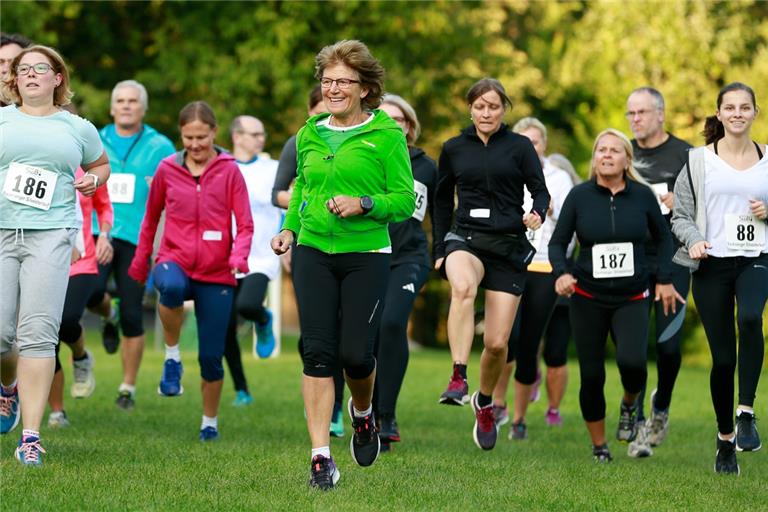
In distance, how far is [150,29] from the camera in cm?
3177

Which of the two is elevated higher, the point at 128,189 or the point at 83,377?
the point at 128,189

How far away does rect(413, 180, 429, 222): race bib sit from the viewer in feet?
34.1

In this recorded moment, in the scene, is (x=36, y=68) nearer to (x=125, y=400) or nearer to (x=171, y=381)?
(x=171, y=381)

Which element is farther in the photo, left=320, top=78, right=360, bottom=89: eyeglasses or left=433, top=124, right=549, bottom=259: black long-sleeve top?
left=433, top=124, right=549, bottom=259: black long-sleeve top

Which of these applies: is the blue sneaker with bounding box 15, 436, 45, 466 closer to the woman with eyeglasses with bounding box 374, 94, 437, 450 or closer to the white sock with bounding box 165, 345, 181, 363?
the white sock with bounding box 165, 345, 181, 363

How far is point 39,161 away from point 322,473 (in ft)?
8.35

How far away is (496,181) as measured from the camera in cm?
976

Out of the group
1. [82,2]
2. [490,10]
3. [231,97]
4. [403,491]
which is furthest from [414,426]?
[490,10]

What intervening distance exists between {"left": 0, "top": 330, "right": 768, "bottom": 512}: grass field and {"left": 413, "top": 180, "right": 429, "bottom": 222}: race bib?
1.77 metres

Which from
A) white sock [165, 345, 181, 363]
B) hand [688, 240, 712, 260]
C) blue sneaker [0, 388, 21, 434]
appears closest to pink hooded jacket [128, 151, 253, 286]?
white sock [165, 345, 181, 363]

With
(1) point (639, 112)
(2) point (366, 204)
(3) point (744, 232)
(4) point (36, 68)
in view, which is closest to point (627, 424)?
(3) point (744, 232)

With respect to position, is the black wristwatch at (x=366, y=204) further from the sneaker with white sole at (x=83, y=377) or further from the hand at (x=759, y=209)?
the sneaker with white sole at (x=83, y=377)

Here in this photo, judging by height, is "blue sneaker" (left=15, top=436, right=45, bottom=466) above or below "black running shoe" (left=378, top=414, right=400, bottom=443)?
below

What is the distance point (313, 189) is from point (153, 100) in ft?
75.3
